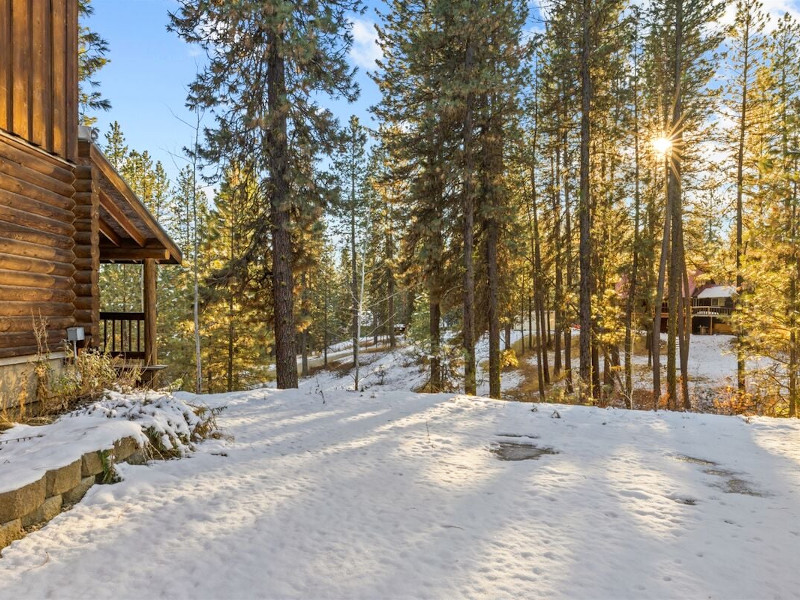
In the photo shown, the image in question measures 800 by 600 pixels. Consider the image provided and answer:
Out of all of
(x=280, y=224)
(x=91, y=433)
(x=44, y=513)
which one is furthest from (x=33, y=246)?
(x=280, y=224)

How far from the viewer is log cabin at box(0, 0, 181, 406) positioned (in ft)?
19.0

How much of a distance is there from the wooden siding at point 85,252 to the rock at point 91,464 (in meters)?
3.74

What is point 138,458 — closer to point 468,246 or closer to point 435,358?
point 435,358

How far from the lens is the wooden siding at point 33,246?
228 inches

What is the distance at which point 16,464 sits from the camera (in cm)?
363

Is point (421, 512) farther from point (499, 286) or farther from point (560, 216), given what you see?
point (560, 216)

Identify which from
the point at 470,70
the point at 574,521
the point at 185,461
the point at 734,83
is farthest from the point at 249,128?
the point at 734,83

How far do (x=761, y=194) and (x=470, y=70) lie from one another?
8520 millimetres

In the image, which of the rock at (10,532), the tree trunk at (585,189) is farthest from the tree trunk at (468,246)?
the rock at (10,532)

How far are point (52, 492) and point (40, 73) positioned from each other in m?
6.18

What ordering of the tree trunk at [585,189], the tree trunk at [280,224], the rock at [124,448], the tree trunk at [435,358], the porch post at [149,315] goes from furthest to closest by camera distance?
the tree trunk at [435,358] → the tree trunk at [585,189] → the tree trunk at [280,224] → the porch post at [149,315] → the rock at [124,448]

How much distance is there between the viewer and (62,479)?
149 inches

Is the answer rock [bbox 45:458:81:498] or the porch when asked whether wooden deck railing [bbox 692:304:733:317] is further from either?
rock [bbox 45:458:81:498]

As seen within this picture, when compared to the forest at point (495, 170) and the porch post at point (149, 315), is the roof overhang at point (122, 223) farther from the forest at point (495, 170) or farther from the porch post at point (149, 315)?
the forest at point (495, 170)
